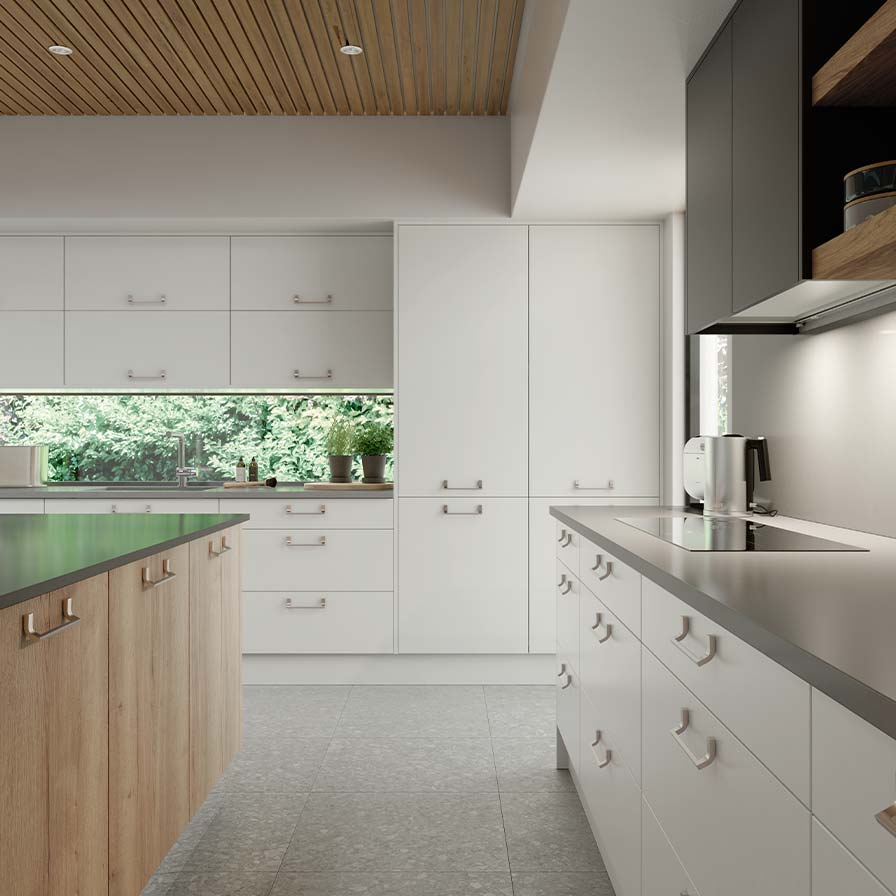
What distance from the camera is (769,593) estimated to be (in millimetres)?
1200

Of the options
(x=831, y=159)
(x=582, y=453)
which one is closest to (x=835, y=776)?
(x=831, y=159)

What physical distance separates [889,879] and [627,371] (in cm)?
344

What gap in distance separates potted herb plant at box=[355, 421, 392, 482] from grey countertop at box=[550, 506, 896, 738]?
2349 mm

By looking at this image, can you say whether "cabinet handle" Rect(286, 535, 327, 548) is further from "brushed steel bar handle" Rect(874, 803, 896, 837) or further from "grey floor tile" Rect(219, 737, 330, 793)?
"brushed steel bar handle" Rect(874, 803, 896, 837)

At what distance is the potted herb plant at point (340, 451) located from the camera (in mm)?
4273

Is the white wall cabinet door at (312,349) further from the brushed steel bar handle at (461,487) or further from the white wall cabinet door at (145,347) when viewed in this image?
the brushed steel bar handle at (461,487)

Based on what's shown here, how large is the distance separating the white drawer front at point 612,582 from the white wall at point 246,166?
7.43ft

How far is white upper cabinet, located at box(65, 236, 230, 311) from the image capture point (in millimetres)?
4211

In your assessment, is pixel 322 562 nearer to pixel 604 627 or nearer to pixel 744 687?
pixel 604 627

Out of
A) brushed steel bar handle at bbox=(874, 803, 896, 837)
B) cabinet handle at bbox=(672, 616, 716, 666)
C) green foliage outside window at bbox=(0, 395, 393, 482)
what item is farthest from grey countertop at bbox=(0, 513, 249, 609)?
green foliage outside window at bbox=(0, 395, 393, 482)

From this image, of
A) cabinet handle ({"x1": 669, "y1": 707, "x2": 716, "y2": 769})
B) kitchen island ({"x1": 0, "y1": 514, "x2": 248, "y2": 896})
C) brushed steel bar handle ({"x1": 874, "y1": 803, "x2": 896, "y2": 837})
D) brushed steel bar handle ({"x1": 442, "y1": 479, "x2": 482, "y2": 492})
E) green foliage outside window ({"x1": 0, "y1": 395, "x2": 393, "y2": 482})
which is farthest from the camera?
green foliage outside window ({"x1": 0, "y1": 395, "x2": 393, "y2": 482})

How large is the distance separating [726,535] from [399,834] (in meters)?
1.29

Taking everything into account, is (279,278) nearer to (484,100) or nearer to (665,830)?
(484,100)

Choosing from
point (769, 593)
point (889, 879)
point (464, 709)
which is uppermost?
point (769, 593)
